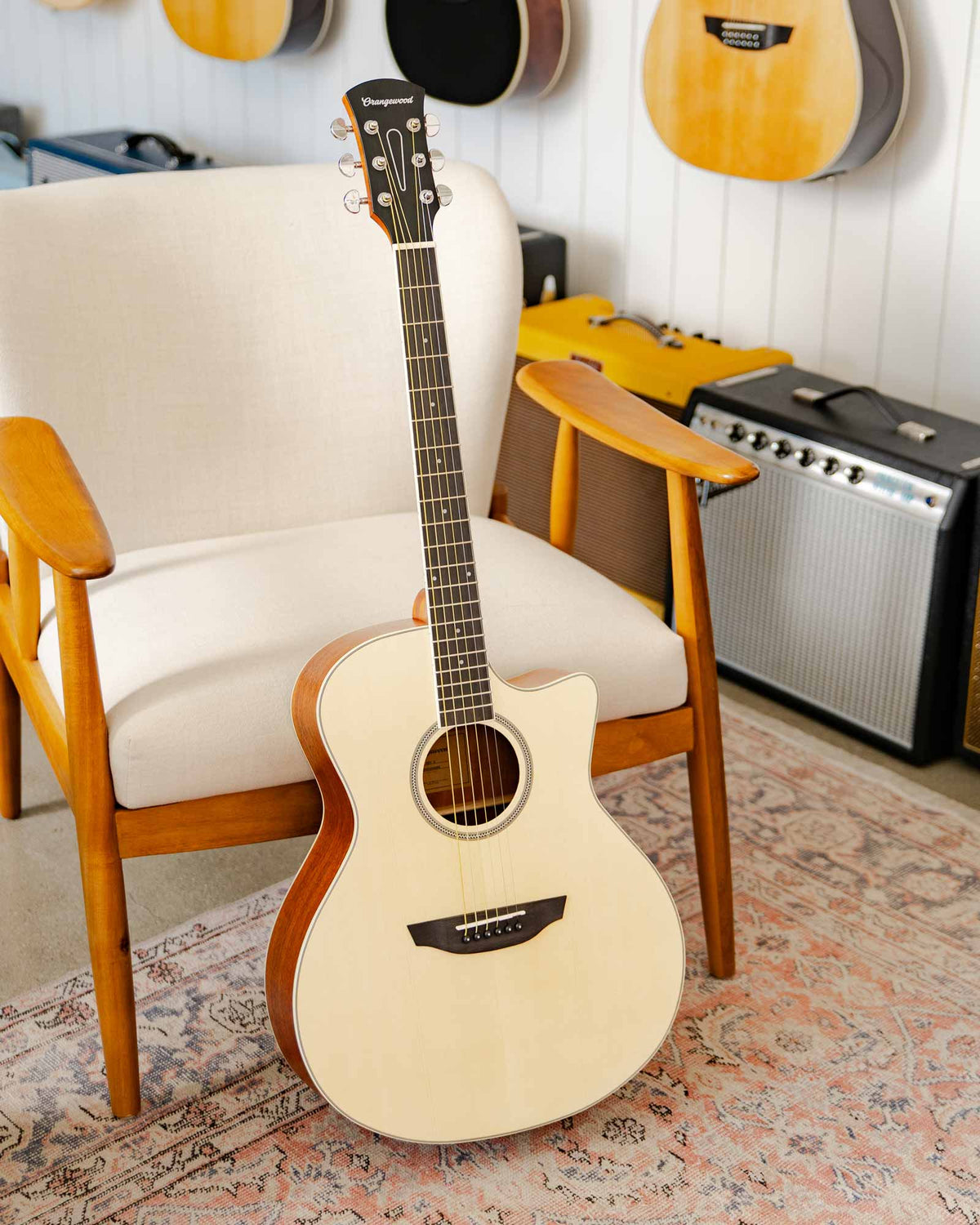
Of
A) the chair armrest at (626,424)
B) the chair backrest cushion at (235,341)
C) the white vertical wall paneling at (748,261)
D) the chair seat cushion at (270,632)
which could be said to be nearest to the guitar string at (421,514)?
the chair seat cushion at (270,632)

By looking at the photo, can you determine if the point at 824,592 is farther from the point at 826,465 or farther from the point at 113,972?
the point at 113,972

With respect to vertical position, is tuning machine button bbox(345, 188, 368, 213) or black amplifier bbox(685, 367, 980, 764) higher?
tuning machine button bbox(345, 188, 368, 213)

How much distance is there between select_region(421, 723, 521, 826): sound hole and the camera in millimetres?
1249

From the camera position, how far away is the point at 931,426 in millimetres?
1994

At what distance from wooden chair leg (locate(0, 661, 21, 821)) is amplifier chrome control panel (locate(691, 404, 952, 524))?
1.07 meters

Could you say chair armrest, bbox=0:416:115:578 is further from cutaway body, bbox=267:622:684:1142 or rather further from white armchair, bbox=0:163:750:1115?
cutaway body, bbox=267:622:684:1142

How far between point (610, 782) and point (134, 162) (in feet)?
6.23

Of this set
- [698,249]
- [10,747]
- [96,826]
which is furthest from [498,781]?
[698,249]

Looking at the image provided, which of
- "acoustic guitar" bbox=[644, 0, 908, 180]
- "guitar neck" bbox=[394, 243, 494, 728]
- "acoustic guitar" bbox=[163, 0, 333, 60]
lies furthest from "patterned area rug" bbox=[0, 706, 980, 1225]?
"acoustic guitar" bbox=[163, 0, 333, 60]

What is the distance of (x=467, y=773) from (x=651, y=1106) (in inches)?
15.9

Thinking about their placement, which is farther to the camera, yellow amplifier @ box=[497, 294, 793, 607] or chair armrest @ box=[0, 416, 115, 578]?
yellow amplifier @ box=[497, 294, 793, 607]

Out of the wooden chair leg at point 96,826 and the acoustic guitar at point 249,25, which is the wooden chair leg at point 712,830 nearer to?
the wooden chair leg at point 96,826

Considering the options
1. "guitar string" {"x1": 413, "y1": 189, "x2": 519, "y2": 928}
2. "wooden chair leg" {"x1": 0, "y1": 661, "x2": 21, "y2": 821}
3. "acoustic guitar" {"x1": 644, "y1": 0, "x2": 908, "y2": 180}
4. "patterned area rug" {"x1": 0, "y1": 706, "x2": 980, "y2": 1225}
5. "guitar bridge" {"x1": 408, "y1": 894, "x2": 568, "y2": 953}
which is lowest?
"patterned area rug" {"x1": 0, "y1": 706, "x2": 980, "y2": 1225}

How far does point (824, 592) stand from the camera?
→ 2049mm
